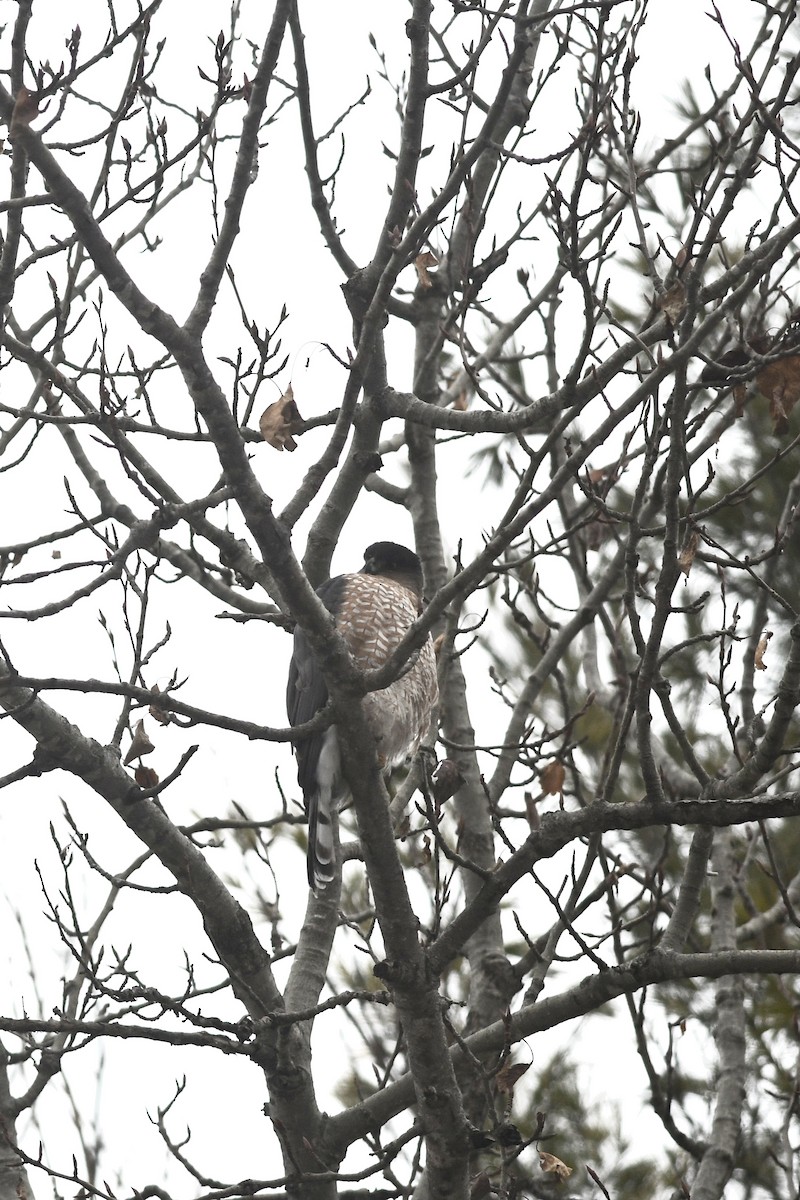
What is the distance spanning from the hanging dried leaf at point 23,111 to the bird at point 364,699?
2.11 meters

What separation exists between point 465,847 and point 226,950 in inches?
69.9

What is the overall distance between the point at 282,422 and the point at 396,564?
2.61 m

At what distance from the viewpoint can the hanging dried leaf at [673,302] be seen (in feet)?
9.41

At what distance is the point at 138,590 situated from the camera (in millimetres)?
3994

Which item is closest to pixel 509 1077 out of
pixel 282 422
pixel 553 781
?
pixel 553 781

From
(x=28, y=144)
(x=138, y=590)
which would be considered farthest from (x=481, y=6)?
(x=138, y=590)

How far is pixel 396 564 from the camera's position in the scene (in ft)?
18.9

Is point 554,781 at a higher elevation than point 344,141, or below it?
below

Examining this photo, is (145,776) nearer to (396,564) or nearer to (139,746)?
(139,746)

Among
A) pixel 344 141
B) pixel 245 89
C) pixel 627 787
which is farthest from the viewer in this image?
pixel 627 787

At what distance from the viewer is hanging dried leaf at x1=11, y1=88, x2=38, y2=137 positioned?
2422mm

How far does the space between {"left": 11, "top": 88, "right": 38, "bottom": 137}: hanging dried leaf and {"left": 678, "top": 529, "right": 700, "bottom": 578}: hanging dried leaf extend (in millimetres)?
1631

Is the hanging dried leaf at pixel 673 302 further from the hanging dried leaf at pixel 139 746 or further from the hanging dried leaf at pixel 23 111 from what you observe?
the hanging dried leaf at pixel 139 746

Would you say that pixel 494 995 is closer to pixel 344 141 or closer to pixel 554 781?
pixel 554 781
